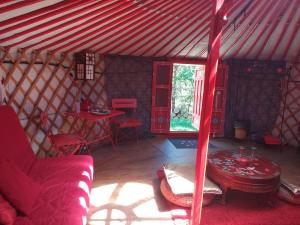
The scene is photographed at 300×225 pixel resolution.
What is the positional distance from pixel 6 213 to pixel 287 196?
270cm

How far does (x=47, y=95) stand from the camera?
3596mm

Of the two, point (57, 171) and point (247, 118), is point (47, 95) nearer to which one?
point (57, 171)

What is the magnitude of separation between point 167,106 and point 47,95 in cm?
243

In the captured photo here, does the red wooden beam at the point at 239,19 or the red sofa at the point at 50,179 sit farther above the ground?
the red wooden beam at the point at 239,19

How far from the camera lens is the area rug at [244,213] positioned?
2311 mm

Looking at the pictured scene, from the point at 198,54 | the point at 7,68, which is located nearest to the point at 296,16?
the point at 198,54

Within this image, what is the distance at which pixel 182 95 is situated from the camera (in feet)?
23.5

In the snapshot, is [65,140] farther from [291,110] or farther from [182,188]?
[291,110]

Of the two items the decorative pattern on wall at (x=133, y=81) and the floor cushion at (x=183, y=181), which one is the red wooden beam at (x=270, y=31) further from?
the floor cushion at (x=183, y=181)

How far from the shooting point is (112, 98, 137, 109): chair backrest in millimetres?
4609

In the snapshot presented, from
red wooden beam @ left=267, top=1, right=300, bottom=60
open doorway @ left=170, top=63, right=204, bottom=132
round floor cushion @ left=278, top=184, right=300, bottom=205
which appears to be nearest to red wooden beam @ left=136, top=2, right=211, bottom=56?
red wooden beam @ left=267, top=1, right=300, bottom=60

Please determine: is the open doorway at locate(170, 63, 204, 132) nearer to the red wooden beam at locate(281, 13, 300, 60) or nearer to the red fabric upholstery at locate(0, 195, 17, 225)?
the red wooden beam at locate(281, 13, 300, 60)

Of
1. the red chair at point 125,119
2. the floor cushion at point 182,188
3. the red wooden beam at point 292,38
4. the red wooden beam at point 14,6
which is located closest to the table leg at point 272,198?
the floor cushion at point 182,188

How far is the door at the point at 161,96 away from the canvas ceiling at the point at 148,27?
0.94 ft
